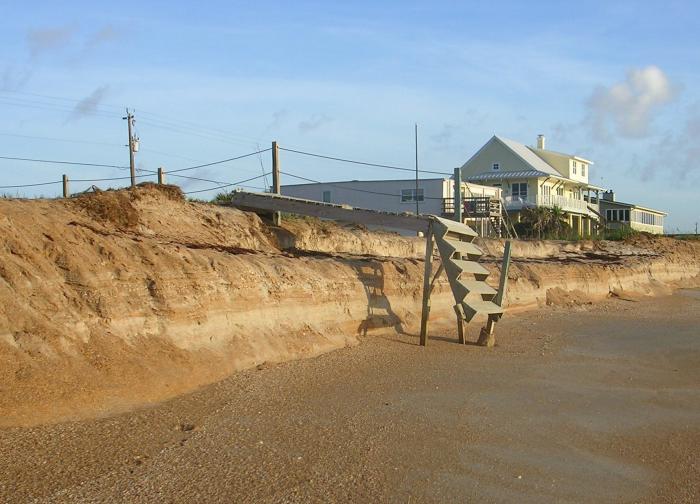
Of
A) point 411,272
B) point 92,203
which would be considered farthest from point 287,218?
point 92,203

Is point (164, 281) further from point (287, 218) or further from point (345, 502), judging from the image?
point (287, 218)

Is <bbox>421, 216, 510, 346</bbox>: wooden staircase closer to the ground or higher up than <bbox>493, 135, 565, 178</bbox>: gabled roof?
closer to the ground

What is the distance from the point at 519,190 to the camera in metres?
56.3

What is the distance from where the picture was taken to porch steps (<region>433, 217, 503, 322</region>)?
15133 millimetres

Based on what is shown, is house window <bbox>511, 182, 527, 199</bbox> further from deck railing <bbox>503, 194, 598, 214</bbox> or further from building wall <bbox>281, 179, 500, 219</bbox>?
building wall <bbox>281, 179, 500, 219</bbox>

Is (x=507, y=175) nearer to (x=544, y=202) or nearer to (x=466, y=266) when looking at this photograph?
(x=544, y=202)

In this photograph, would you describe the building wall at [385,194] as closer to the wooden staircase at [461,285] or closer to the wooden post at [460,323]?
the wooden staircase at [461,285]

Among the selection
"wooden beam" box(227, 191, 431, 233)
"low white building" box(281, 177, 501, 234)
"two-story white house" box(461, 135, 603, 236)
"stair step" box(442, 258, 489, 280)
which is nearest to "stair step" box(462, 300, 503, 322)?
"stair step" box(442, 258, 489, 280)

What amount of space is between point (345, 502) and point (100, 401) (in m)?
3.34

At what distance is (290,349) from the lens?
1255cm

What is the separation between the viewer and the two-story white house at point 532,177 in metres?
55.7

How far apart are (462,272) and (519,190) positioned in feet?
139

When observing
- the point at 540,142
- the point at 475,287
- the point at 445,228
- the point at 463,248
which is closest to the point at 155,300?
the point at 445,228

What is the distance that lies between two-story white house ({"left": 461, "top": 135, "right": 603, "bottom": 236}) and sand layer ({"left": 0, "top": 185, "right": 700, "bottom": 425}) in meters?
38.0
